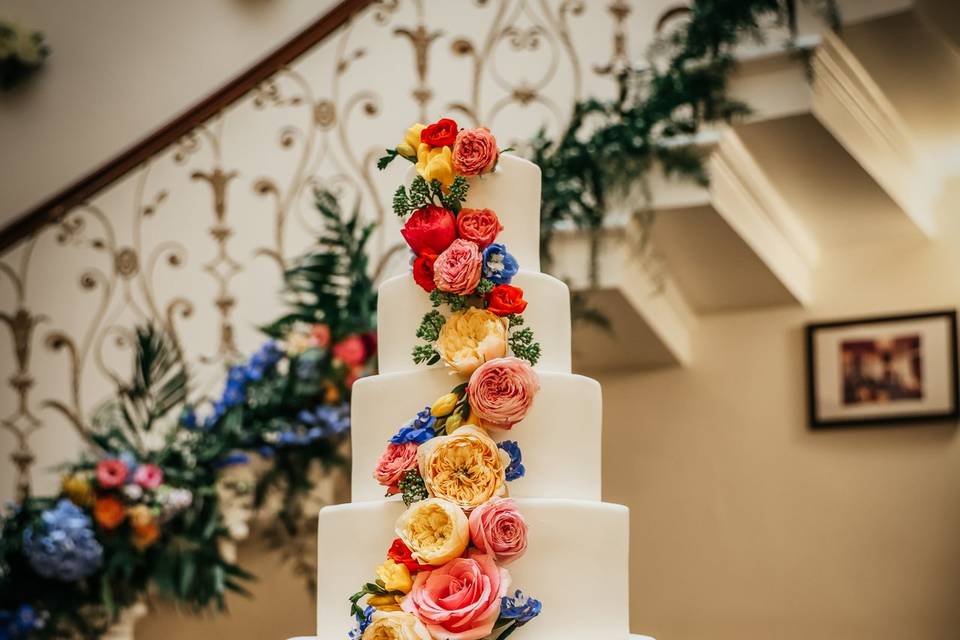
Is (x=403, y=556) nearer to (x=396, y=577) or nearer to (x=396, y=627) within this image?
(x=396, y=577)

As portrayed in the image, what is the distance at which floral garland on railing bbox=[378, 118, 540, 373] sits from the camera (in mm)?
2711

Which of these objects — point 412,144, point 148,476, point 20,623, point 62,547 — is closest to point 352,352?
point 148,476

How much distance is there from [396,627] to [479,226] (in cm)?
95

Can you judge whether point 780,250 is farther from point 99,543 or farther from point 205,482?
point 99,543

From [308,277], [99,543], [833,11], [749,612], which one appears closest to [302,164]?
[308,277]

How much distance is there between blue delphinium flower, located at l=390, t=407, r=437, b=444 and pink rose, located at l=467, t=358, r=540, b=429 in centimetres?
14

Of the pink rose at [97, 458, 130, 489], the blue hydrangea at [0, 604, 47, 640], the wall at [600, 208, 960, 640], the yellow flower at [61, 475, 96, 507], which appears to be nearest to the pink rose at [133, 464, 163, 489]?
the pink rose at [97, 458, 130, 489]

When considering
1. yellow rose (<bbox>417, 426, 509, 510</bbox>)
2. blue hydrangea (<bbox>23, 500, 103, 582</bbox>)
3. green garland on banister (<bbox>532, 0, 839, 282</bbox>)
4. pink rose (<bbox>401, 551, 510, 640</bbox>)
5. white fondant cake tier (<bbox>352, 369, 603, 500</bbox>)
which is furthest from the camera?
blue hydrangea (<bbox>23, 500, 103, 582</bbox>)

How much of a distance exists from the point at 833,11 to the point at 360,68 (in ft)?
9.35

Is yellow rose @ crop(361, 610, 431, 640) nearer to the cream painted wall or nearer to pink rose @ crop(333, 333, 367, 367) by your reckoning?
pink rose @ crop(333, 333, 367, 367)

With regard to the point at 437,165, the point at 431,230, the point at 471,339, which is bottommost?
the point at 471,339

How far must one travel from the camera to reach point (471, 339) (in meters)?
2.70

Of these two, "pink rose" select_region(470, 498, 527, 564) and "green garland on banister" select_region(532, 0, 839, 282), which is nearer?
"pink rose" select_region(470, 498, 527, 564)

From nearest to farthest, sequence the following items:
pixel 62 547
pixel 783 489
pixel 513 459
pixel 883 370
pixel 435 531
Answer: pixel 435 531
pixel 513 459
pixel 62 547
pixel 883 370
pixel 783 489
